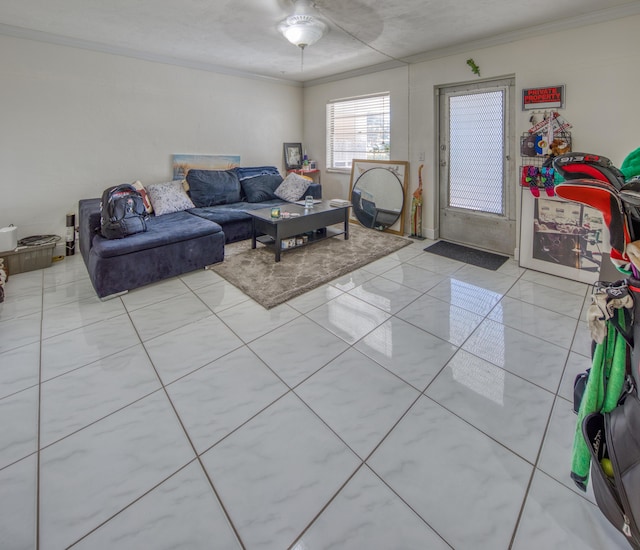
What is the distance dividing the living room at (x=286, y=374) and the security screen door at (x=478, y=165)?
0.63 feet

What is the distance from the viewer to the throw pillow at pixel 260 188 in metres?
4.96

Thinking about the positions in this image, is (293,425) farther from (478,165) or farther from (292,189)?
(292,189)

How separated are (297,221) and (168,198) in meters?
1.81

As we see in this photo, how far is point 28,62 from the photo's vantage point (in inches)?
134

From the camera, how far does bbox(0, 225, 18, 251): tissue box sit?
3.29m

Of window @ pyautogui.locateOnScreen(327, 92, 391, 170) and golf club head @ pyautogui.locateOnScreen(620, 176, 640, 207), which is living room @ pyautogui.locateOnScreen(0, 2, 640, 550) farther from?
golf club head @ pyautogui.locateOnScreen(620, 176, 640, 207)

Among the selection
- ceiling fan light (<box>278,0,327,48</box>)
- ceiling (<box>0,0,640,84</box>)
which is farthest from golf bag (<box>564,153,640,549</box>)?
ceiling fan light (<box>278,0,327,48</box>)

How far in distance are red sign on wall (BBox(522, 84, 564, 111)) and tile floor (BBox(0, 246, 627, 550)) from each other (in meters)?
1.96

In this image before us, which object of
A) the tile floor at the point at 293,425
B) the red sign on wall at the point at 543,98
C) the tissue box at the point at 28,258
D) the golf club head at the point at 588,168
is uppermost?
the red sign on wall at the point at 543,98

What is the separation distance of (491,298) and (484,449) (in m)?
1.74

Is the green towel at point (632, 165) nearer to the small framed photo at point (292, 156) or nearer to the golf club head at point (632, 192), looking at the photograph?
the golf club head at point (632, 192)

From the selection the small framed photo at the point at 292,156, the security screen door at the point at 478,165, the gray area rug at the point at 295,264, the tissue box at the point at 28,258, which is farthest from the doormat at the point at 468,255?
the tissue box at the point at 28,258

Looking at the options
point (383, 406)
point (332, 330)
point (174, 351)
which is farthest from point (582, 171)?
point (174, 351)

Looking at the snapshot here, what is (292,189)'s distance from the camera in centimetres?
500
